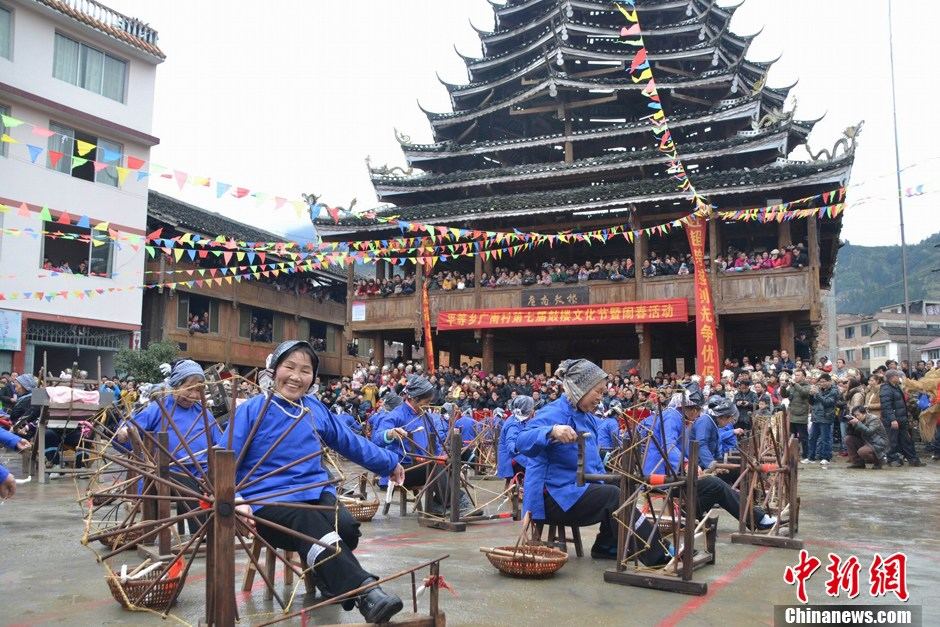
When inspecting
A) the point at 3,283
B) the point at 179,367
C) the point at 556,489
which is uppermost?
the point at 3,283

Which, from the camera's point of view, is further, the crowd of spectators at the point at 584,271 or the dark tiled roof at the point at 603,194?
the crowd of spectators at the point at 584,271

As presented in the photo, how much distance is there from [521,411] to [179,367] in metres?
3.61

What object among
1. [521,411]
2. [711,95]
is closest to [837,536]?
[521,411]

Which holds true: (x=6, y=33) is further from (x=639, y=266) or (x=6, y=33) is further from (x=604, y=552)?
(x=604, y=552)

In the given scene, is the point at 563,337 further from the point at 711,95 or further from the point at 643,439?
the point at 643,439

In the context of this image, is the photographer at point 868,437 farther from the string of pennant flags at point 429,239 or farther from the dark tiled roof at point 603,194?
the dark tiled roof at point 603,194

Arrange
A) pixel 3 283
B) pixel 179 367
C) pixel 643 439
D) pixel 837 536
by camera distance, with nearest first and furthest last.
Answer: pixel 643 439
pixel 179 367
pixel 837 536
pixel 3 283

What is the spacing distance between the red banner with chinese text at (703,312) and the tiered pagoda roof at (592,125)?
4.19ft

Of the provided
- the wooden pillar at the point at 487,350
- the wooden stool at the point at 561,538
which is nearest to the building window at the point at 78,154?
the wooden pillar at the point at 487,350

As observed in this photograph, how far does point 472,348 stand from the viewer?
28.8m

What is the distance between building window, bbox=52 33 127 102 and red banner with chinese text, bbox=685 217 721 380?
1752 cm

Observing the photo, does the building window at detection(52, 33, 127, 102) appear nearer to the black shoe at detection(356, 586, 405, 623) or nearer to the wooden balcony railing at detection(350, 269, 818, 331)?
the wooden balcony railing at detection(350, 269, 818, 331)

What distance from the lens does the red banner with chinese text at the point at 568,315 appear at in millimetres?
20703

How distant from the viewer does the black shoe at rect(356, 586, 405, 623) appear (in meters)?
3.77
